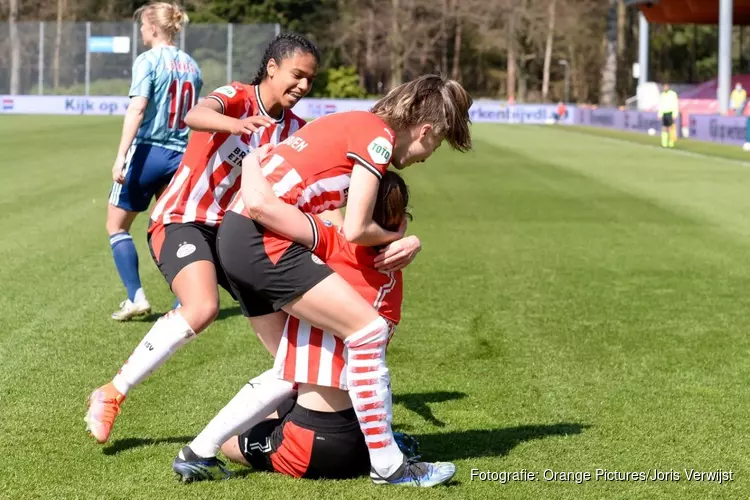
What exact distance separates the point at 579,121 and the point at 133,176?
52.9 m

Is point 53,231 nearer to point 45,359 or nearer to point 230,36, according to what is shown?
point 45,359

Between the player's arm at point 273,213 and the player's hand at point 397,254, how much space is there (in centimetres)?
27

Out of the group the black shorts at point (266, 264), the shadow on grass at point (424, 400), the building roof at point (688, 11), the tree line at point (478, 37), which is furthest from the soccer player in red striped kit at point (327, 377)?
the tree line at point (478, 37)

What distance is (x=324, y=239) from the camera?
13.5 ft

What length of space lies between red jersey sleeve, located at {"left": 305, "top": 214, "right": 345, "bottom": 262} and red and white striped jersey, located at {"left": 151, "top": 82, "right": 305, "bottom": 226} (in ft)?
2.76

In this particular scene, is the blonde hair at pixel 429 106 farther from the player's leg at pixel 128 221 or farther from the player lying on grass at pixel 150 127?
the player's leg at pixel 128 221

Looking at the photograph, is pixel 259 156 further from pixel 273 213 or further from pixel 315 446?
pixel 315 446

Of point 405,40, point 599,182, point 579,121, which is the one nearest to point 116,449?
point 599,182

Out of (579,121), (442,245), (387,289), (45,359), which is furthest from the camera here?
(579,121)

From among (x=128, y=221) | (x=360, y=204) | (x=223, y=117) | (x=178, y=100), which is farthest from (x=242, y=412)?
(x=128, y=221)

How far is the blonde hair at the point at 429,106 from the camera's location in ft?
13.4

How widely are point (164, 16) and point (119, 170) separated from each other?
103cm

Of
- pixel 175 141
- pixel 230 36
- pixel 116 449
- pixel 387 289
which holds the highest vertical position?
pixel 230 36

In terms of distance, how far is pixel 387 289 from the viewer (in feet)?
13.9
